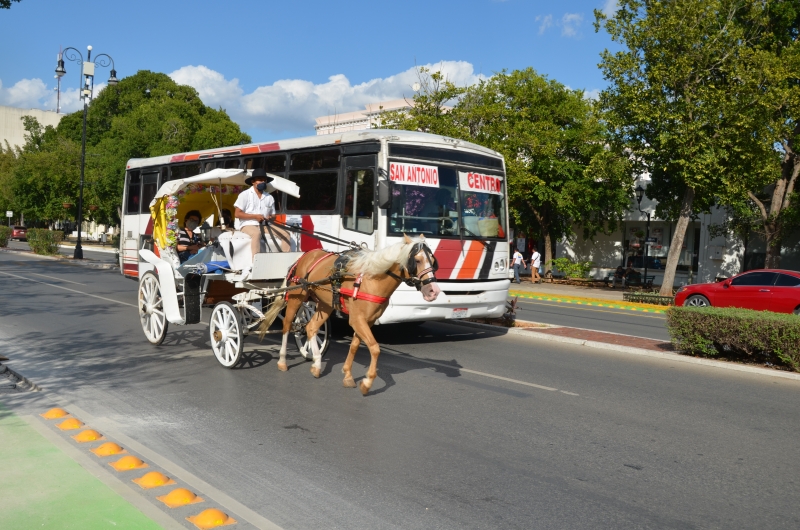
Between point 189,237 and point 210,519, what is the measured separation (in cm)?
830

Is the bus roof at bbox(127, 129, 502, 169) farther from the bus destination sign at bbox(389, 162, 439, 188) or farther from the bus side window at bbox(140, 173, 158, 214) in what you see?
the bus side window at bbox(140, 173, 158, 214)

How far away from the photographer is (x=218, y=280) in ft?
35.3

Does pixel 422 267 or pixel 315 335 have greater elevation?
pixel 422 267

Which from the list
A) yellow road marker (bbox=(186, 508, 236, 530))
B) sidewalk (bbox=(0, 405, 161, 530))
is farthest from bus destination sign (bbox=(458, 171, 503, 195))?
yellow road marker (bbox=(186, 508, 236, 530))

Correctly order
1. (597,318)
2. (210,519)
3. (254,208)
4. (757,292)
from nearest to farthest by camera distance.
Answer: (210,519) < (254,208) < (757,292) < (597,318)

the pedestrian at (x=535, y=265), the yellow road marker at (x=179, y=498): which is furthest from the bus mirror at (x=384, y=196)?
the pedestrian at (x=535, y=265)

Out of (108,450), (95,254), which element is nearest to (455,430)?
(108,450)

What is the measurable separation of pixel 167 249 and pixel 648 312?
48.2 feet

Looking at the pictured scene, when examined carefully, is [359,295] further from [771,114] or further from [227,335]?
[771,114]

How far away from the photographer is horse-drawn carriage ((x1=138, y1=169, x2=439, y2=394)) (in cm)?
817

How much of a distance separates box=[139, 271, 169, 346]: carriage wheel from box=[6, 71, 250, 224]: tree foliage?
38.7 m

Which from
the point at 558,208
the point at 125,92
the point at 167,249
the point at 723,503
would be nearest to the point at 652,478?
the point at 723,503

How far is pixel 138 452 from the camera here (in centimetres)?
603

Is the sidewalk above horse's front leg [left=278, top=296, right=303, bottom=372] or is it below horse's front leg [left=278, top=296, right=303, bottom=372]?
below
